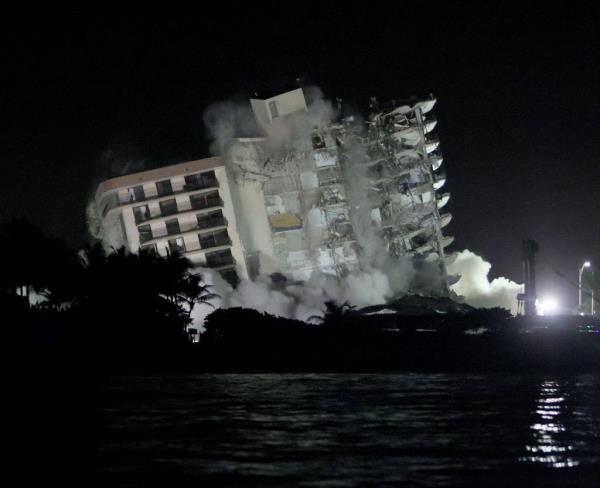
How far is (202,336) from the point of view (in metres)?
69.9

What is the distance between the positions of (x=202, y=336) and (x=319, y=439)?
44.9m

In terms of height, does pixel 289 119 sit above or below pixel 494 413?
above

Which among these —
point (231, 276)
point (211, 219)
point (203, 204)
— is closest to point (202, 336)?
point (231, 276)

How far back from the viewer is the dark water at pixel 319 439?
781 inches

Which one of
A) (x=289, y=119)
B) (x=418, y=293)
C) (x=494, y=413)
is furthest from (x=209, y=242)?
(x=494, y=413)

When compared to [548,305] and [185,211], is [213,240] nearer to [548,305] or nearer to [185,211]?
[185,211]

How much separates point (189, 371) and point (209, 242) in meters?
36.4

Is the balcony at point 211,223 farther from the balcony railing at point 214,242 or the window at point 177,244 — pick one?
the window at point 177,244

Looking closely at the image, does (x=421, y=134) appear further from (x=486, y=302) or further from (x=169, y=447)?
(x=169, y=447)

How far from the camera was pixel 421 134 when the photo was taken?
105062 millimetres

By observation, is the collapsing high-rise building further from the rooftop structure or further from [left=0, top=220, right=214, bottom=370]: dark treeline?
[left=0, top=220, right=214, bottom=370]: dark treeline

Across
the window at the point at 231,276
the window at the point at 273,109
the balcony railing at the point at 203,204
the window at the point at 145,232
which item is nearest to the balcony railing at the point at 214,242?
the window at the point at 231,276

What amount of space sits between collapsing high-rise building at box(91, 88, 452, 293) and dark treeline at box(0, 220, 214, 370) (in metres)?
23.7

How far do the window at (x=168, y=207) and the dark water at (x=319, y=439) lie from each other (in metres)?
55.2
